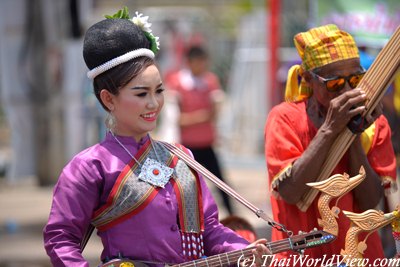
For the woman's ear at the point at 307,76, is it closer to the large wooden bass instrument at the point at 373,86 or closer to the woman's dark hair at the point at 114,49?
the large wooden bass instrument at the point at 373,86

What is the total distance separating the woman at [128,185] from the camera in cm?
330

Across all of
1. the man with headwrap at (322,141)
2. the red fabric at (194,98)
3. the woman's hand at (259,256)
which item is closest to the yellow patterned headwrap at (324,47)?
the man with headwrap at (322,141)

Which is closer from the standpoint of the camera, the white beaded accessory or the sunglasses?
the white beaded accessory

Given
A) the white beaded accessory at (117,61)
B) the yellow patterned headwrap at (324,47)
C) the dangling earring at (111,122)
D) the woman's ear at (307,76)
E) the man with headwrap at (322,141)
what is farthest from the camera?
the woman's ear at (307,76)

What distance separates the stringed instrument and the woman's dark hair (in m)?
0.60

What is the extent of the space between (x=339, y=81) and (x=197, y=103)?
6.07 meters

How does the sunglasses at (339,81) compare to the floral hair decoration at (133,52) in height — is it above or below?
below

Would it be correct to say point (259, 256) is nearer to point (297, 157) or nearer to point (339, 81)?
point (297, 157)

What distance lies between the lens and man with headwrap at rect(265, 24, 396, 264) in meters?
3.65

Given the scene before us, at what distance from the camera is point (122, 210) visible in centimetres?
331

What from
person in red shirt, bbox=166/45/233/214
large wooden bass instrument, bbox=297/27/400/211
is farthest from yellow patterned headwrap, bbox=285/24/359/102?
person in red shirt, bbox=166/45/233/214

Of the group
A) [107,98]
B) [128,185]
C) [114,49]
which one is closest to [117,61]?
[114,49]

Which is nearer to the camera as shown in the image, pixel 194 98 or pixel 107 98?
pixel 107 98

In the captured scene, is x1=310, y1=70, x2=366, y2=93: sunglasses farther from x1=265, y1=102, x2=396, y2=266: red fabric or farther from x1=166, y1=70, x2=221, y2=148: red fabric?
x1=166, y1=70, x2=221, y2=148: red fabric
